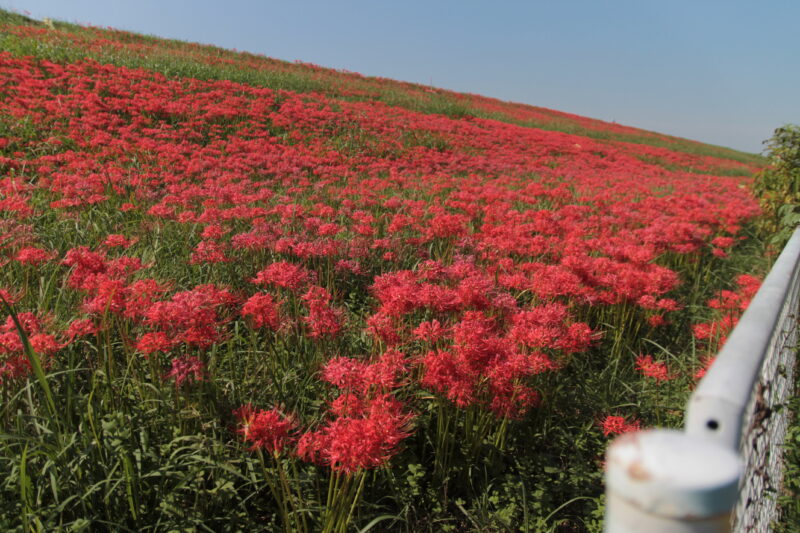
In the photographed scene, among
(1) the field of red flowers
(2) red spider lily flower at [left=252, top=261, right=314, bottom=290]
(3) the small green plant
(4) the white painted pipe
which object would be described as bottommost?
(1) the field of red flowers

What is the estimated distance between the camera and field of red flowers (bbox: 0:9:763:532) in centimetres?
195

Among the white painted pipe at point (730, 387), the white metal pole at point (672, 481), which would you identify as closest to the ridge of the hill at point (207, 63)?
the white painted pipe at point (730, 387)

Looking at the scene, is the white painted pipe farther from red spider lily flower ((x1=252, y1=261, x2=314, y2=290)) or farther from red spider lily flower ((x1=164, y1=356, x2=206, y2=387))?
red spider lily flower ((x1=252, y1=261, x2=314, y2=290))

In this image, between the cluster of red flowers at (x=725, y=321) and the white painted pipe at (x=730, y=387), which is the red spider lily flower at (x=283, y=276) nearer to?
the white painted pipe at (x=730, y=387)

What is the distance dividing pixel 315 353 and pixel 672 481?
2.65 metres

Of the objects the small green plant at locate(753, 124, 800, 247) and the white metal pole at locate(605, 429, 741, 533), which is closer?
the white metal pole at locate(605, 429, 741, 533)

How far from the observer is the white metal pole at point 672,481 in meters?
0.45

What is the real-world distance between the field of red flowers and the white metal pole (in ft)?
3.76

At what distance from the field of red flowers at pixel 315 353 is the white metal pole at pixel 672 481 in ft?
3.76

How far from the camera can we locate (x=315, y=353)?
2955 mm

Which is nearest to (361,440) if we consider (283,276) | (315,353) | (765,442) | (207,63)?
(283,276)

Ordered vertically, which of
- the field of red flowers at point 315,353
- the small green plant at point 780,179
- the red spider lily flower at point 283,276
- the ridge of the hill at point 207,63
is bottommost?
the field of red flowers at point 315,353

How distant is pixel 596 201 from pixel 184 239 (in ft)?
19.9

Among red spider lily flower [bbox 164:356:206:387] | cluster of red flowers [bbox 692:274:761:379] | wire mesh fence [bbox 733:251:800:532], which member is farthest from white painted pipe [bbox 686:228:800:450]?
cluster of red flowers [bbox 692:274:761:379]
